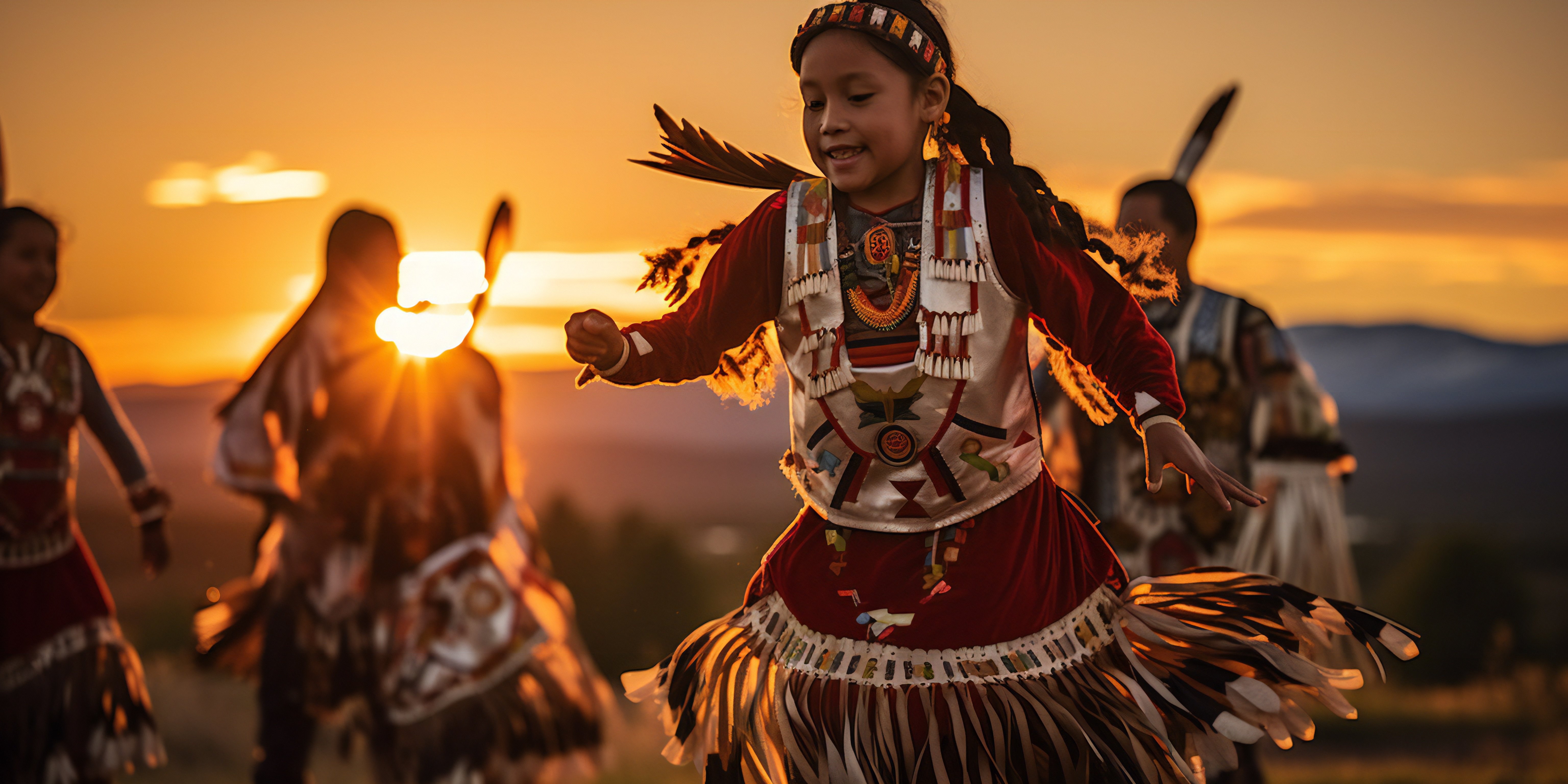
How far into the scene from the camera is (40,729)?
14.5 feet

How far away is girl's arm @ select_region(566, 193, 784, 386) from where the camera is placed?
87.0 inches

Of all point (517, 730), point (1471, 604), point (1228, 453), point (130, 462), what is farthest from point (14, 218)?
point (1471, 604)

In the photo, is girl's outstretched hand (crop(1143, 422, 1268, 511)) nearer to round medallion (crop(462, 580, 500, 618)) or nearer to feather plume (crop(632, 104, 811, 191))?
feather plume (crop(632, 104, 811, 191))

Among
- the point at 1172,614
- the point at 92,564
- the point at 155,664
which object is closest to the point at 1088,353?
the point at 1172,614

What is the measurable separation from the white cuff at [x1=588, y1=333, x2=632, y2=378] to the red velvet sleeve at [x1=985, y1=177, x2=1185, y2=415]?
66 cm

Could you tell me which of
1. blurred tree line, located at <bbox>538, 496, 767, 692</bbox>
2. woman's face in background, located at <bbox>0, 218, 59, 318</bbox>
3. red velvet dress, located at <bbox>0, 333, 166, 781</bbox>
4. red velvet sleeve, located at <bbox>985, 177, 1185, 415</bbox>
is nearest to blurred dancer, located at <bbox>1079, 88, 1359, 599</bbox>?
red velvet sleeve, located at <bbox>985, 177, 1185, 415</bbox>

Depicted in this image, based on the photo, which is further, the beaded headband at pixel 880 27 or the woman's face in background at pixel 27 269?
the woman's face in background at pixel 27 269

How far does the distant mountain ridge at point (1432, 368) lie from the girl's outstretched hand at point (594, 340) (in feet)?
23.6

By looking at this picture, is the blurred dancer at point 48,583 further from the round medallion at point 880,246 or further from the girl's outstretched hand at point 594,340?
the round medallion at point 880,246

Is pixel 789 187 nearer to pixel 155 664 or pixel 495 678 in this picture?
pixel 495 678

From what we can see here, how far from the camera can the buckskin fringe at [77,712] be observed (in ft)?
14.5

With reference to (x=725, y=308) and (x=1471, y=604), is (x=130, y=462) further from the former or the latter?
(x=1471, y=604)

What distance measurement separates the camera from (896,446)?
213 centimetres

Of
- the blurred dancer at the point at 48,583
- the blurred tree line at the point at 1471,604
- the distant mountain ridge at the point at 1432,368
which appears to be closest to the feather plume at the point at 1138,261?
the blurred dancer at the point at 48,583
